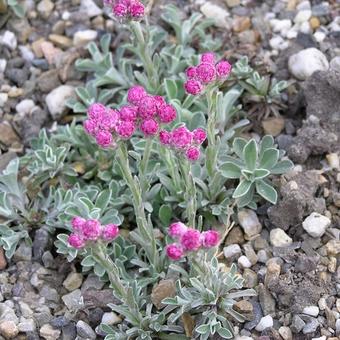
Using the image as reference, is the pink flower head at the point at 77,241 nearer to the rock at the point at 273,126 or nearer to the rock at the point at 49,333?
the rock at the point at 49,333

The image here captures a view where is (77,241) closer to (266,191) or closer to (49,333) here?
(49,333)

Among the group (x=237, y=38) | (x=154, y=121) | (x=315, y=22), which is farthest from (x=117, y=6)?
(x=315, y=22)

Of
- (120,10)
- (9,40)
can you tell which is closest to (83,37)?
(9,40)

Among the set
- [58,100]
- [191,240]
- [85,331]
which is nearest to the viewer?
[191,240]

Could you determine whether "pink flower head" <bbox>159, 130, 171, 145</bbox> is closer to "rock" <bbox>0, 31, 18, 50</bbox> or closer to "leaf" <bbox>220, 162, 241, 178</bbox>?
"leaf" <bbox>220, 162, 241, 178</bbox>

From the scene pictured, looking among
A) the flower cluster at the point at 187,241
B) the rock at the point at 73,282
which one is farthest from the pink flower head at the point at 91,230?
the rock at the point at 73,282

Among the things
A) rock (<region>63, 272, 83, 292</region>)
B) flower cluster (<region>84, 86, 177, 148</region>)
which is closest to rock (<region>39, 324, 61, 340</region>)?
rock (<region>63, 272, 83, 292</region>)
